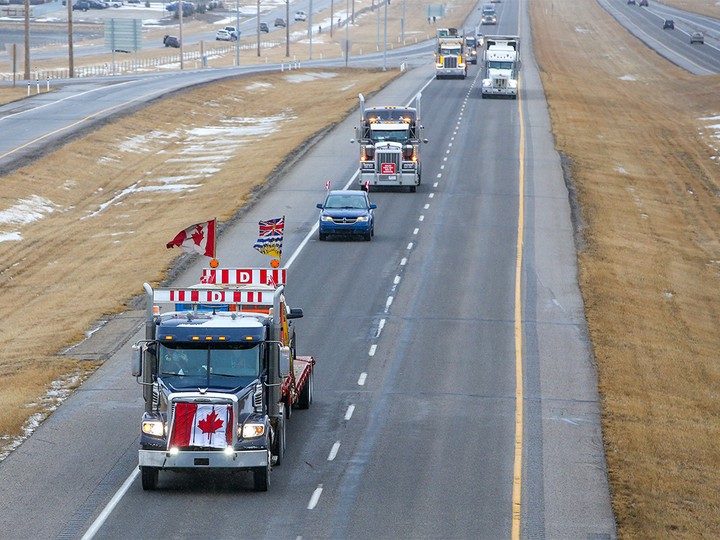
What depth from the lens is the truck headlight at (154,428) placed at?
2111 cm

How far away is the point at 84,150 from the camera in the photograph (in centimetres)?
7350

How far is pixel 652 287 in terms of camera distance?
4334 centimetres

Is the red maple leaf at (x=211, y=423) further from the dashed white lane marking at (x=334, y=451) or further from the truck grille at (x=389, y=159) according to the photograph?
the truck grille at (x=389, y=159)

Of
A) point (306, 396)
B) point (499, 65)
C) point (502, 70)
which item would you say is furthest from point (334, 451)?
point (502, 70)

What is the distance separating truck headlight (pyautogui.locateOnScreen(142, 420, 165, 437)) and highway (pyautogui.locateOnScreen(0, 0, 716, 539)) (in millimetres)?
1165

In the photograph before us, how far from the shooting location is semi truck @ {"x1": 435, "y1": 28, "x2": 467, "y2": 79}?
4203 inches

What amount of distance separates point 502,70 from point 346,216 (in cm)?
4938

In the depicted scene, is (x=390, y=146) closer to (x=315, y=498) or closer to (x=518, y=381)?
(x=518, y=381)

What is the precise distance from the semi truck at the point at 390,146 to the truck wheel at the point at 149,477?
36798 millimetres

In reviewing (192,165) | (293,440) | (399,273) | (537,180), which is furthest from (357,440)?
(192,165)

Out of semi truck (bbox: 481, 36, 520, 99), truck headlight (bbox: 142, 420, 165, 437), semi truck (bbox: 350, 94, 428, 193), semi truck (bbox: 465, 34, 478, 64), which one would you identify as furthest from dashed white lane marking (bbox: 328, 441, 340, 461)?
semi truck (bbox: 465, 34, 478, 64)

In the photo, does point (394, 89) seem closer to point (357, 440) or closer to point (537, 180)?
point (537, 180)

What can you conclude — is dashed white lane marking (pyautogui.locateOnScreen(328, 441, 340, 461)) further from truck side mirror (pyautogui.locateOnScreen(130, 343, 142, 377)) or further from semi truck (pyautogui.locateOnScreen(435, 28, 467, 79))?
semi truck (pyautogui.locateOnScreen(435, 28, 467, 79))

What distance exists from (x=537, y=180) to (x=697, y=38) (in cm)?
10126
